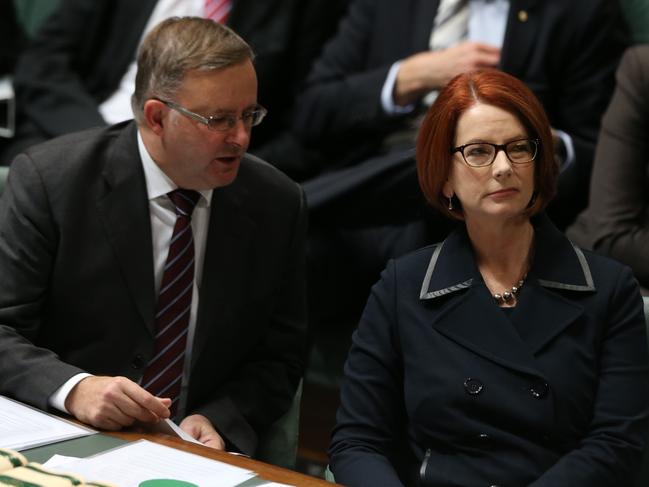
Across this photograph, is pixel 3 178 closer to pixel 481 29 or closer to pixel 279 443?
pixel 279 443

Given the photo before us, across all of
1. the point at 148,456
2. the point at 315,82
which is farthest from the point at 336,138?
the point at 148,456

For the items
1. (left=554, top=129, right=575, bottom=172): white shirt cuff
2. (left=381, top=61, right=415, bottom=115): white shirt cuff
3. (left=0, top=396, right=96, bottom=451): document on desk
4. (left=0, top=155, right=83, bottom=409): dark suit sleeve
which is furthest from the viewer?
Answer: (left=381, top=61, right=415, bottom=115): white shirt cuff

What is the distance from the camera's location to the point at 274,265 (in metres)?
2.16

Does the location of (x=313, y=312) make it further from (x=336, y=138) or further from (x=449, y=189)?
(x=449, y=189)

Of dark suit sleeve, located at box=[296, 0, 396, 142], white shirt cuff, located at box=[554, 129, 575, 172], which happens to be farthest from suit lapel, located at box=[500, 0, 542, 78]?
dark suit sleeve, located at box=[296, 0, 396, 142]

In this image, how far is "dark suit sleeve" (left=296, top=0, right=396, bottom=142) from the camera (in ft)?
10.1

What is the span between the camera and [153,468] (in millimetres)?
1479

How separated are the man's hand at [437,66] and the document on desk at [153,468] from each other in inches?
63.1

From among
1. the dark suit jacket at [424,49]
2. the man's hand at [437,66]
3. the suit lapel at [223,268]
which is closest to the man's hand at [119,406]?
the suit lapel at [223,268]

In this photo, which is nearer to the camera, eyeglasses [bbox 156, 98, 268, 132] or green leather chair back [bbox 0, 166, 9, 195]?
eyeglasses [bbox 156, 98, 268, 132]

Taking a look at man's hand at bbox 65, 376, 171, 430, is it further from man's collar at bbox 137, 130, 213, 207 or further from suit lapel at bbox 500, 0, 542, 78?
suit lapel at bbox 500, 0, 542, 78

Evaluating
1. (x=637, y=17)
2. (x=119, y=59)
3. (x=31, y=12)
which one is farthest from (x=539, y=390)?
(x=31, y=12)

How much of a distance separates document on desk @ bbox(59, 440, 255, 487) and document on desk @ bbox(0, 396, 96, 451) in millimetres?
95

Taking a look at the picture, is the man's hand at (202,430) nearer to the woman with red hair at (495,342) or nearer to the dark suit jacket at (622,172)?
the woman with red hair at (495,342)
